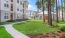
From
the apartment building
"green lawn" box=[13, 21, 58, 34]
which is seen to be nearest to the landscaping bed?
"green lawn" box=[13, 21, 58, 34]

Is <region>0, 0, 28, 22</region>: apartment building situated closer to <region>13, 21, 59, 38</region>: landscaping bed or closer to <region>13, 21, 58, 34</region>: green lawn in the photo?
<region>13, 21, 58, 34</region>: green lawn

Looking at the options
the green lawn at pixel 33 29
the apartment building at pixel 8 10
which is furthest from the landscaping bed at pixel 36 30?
the apartment building at pixel 8 10

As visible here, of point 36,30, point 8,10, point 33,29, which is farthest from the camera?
point 8,10

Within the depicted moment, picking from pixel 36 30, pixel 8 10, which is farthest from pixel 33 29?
pixel 8 10

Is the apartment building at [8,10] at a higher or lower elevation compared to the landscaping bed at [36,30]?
higher

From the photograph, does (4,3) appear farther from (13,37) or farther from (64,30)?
(13,37)

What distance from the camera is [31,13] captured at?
125250 millimetres

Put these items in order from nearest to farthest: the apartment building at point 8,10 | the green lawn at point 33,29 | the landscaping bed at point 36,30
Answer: the landscaping bed at point 36,30, the green lawn at point 33,29, the apartment building at point 8,10

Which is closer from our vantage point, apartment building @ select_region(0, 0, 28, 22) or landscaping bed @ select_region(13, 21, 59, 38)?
landscaping bed @ select_region(13, 21, 59, 38)

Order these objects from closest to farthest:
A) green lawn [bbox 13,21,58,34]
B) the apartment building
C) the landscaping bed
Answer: the landscaping bed < green lawn [bbox 13,21,58,34] < the apartment building

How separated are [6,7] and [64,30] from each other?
2815 centimetres

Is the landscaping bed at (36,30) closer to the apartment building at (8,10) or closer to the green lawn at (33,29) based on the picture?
the green lawn at (33,29)

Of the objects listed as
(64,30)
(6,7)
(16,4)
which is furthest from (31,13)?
(64,30)

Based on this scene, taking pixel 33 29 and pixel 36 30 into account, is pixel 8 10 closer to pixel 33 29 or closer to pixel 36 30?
pixel 33 29
